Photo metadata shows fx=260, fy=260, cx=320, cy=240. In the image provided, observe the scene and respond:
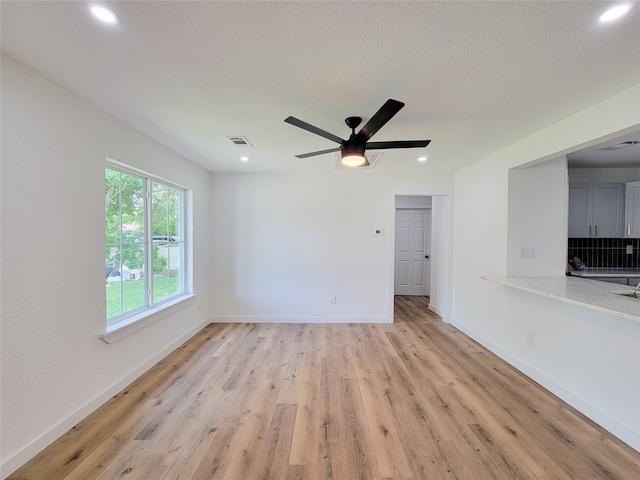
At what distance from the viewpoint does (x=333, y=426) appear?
192 centimetres

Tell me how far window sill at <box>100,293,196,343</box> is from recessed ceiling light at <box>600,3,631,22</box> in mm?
3683

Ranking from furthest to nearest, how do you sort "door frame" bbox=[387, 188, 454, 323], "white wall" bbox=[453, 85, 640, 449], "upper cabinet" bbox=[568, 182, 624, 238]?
Result: "door frame" bbox=[387, 188, 454, 323], "upper cabinet" bbox=[568, 182, 624, 238], "white wall" bbox=[453, 85, 640, 449]

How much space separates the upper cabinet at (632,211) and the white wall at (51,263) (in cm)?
630

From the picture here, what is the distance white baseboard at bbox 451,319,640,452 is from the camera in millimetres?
1777

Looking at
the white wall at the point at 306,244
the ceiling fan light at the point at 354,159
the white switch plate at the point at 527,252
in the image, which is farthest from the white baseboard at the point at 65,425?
the white switch plate at the point at 527,252

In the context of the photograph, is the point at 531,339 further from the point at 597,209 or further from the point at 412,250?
the point at 412,250

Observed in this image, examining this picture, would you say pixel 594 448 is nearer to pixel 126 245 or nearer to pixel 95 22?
pixel 95 22

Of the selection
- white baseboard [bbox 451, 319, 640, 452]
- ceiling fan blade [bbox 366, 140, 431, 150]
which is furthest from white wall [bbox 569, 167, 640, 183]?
ceiling fan blade [bbox 366, 140, 431, 150]

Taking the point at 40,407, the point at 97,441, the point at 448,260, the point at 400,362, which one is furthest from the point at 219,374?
the point at 448,260

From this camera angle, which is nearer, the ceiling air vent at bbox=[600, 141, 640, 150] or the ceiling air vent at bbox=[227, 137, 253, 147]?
the ceiling air vent at bbox=[227, 137, 253, 147]

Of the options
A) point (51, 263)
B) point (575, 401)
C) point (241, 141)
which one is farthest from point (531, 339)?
point (51, 263)

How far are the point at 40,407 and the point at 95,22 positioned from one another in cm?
227

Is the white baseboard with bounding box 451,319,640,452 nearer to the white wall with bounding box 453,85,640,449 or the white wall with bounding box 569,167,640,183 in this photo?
the white wall with bounding box 453,85,640,449

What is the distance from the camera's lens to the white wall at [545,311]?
183 cm
